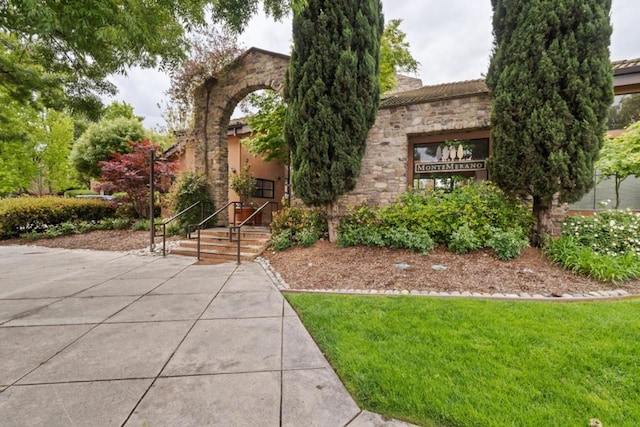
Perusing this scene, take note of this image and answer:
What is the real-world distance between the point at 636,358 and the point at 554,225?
15.2ft

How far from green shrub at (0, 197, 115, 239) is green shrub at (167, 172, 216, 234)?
4650 millimetres

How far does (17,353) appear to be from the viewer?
2.44 meters

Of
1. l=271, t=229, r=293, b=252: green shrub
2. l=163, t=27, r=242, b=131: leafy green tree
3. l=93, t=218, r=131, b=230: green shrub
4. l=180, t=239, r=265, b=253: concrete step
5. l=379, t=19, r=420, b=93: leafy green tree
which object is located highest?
l=379, t=19, r=420, b=93: leafy green tree

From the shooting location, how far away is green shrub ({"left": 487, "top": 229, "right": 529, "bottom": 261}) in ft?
16.1

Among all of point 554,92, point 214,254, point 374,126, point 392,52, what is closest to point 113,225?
point 214,254

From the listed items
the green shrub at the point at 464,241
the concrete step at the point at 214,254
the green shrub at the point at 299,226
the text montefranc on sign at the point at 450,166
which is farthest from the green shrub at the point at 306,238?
the text montefranc on sign at the point at 450,166

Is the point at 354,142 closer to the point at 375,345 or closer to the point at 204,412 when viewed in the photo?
the point at 375,345

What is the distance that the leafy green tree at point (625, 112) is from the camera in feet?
28.3

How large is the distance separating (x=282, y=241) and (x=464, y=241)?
3.90m

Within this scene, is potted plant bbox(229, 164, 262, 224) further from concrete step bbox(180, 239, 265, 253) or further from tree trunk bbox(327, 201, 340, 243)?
tree trunk bbox(327, 201, 340, 243)

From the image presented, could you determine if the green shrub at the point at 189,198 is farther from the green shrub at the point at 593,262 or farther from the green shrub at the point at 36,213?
the green shrub at the point at 593,262

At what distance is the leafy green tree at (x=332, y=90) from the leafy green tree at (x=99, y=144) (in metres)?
13.3

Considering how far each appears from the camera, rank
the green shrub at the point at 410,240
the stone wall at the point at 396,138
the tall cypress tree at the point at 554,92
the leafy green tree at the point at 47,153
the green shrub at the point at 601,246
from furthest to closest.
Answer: the leafy green tree at the point at 47,153
the stone wall at the point at 396,138
the green shrub at the point at 410,240
the tall cypress tree at the point at 554,92
the green shrub at the point at 601,246

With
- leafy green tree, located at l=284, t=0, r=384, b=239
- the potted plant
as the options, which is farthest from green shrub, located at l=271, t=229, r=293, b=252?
the potted plant
